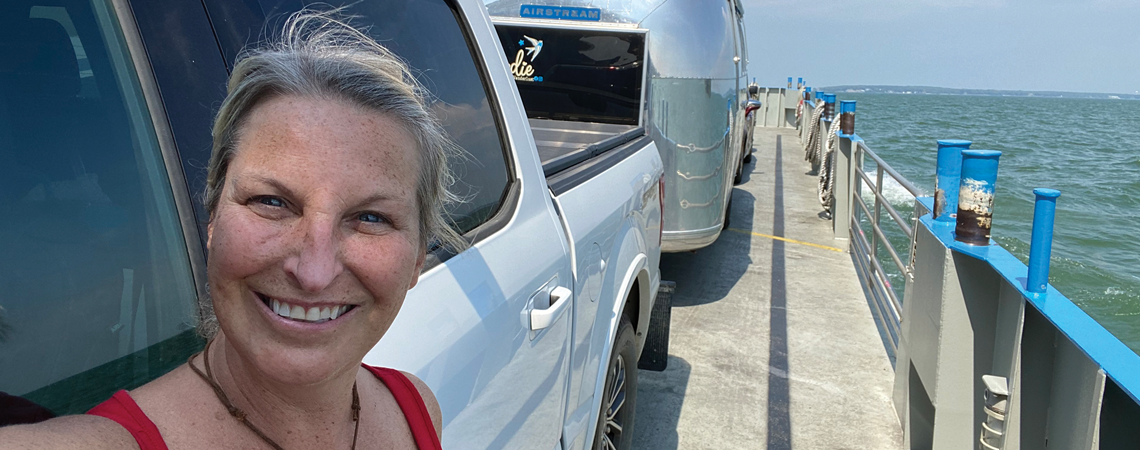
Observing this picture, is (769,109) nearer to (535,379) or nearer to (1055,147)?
(535,379)

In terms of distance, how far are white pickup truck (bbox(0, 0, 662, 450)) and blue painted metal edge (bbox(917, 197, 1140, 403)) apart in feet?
4.83

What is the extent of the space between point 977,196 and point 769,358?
2.23 m

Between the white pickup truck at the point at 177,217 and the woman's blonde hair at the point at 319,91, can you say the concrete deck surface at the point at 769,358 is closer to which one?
the white pickup truck at the point at 177,217

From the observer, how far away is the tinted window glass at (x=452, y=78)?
1725mm

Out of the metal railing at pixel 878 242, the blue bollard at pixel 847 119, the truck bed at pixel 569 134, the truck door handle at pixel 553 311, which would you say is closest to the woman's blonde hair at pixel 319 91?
the truck door handle at pixel 553 311

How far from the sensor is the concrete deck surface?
4203mm

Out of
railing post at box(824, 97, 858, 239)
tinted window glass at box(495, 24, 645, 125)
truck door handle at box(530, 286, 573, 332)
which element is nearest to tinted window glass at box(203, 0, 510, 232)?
truck door handle at box(530, 286, 573, 332)

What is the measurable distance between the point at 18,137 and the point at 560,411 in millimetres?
1643

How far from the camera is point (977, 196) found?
3213 millimetres

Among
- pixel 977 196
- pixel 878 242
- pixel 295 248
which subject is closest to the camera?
pixel 295 248

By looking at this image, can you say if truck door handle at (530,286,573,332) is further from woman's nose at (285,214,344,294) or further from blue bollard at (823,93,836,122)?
blue bollard at (823,93,836,122)

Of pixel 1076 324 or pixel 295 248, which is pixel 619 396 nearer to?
pixel 1076 324

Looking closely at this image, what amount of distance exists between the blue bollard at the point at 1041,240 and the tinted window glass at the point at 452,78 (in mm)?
1778

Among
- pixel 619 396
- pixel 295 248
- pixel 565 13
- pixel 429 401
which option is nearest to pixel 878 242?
pixel 565 13
